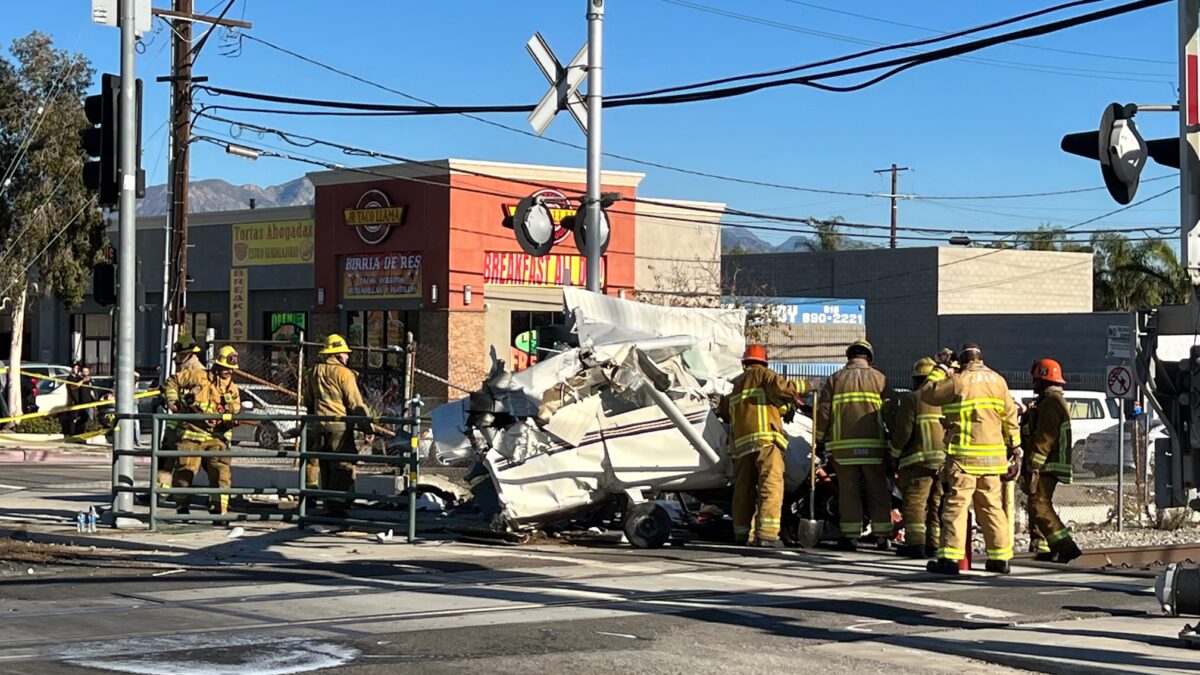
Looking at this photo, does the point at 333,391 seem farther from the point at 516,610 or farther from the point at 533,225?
the point at 516,610

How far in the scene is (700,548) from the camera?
13984 mm

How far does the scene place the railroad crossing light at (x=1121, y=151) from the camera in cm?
930

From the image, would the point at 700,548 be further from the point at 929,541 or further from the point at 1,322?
the point at 1,322

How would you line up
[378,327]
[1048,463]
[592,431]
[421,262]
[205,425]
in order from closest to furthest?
1. [1048,463]
2. [592,431]
3. [205,425]
4. [421,262]
5. [378,327]

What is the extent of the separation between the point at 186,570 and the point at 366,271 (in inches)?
1180

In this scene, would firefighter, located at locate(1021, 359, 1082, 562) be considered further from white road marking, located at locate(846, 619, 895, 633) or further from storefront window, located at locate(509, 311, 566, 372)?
storefront window, located at locate(509, 311, 566, 372)

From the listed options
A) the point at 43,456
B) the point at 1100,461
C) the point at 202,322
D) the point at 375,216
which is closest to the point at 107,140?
the point at 43,456

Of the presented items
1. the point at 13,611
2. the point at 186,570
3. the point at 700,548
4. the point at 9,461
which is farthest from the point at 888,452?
the point at 9,461

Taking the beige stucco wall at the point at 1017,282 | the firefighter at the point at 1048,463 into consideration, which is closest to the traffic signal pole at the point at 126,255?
the firefighter at the point at 1048,463

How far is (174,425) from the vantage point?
15633 mm

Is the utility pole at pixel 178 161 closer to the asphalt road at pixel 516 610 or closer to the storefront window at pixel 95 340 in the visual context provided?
the asphalt road at pixel 516 610

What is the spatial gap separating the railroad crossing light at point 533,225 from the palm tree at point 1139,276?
130 ft

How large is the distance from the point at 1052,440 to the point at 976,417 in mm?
1898

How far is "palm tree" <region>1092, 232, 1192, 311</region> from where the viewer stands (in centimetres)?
5575
